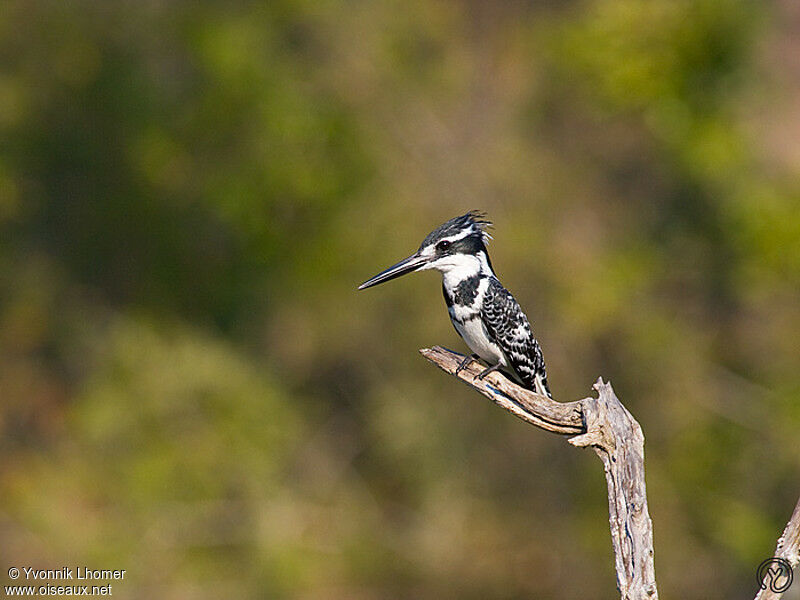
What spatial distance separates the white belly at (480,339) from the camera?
3.69m

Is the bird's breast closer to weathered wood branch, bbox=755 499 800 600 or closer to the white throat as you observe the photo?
the white throat

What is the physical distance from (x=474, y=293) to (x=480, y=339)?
0.17 meters

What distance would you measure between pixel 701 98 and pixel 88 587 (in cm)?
587

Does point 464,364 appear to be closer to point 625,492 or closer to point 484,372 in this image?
point 484,372

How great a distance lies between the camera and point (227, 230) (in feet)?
27.3

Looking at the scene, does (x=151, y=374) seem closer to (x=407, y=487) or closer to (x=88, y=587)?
(x=88, y=587)

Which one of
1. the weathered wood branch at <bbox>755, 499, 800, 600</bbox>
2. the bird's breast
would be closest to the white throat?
the bird's breast

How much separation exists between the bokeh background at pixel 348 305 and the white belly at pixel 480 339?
3.39m

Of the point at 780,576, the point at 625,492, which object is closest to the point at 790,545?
the point at 780,576

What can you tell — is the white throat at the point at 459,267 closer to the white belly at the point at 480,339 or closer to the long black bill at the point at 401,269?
the long black bill at the point at 401,269

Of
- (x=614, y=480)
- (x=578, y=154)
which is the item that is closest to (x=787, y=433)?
(x=578, y=154)

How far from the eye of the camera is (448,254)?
3629 mm

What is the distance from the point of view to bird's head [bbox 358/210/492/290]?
11.8 ft

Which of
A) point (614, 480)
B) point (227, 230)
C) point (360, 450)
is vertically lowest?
point (614, 480)
